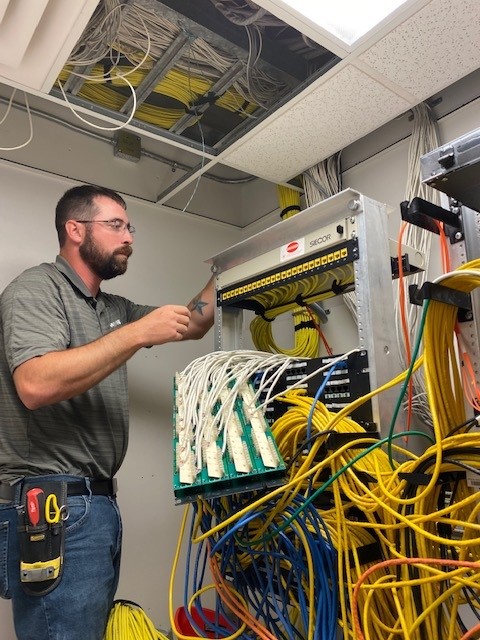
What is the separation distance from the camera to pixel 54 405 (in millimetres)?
1458

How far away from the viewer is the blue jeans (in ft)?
4.04

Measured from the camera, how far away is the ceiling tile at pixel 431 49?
4.38 feet

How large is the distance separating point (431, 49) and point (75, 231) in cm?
135

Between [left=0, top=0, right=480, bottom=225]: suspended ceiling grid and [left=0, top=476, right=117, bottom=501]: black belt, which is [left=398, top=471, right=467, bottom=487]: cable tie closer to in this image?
[left=0, top=476, right=117, bottom=501]: black belt

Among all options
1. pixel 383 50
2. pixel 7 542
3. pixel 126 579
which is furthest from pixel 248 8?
pixel 126 579

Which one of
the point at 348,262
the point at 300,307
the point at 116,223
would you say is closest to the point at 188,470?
the point at 348,262

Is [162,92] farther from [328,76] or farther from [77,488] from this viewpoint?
[77,488]

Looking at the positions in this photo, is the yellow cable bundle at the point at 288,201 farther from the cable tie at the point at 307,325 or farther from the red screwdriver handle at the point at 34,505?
the red screwdriver handle at the point at 34,505

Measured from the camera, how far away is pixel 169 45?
1.72 meters

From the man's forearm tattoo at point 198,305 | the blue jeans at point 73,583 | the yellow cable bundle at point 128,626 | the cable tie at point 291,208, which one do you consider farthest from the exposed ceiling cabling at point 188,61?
the yellow cable bundle at point 128,626

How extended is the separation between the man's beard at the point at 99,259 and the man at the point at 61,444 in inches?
3.6

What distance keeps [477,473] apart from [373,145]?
1.60 meters

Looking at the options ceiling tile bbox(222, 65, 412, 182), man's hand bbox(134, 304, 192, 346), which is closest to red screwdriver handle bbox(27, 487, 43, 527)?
man's hand bbox(134, 304, 192, 346)

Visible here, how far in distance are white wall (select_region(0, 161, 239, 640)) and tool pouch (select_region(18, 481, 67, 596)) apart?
0.74 meters
